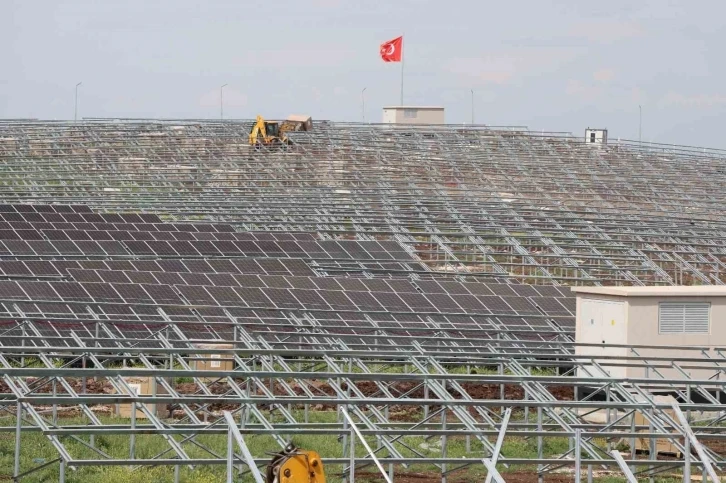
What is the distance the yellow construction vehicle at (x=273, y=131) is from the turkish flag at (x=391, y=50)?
9693 millimetres

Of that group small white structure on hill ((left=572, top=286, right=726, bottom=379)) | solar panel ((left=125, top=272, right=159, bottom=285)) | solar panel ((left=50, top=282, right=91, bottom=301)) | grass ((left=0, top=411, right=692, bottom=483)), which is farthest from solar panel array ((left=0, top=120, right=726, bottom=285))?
grass ((left=0, top=411, right=692, bottom=483))

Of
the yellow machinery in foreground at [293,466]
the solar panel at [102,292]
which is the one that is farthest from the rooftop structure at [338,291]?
the yellow machinery in foreground at [293,466]

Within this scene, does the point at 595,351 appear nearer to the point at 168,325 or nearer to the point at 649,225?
the point at 168,325

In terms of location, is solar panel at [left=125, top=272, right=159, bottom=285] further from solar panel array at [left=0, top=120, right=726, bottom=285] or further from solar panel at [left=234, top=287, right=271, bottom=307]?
solar panel array at [left=0, top=120, right=726, bottom=285]

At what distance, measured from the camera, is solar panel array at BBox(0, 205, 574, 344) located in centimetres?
2964

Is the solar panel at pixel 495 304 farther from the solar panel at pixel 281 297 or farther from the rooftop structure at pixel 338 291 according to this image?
the solar panel at pixel 281 297

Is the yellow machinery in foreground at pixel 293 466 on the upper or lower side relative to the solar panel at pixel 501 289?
lower

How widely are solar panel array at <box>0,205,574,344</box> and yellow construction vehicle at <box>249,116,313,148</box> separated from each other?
89.8 ft

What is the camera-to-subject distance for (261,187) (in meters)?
61.1

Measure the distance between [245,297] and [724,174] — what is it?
146 ft

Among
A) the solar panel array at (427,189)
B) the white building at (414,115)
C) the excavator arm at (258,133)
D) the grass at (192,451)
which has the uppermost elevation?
the white building at (414,115)

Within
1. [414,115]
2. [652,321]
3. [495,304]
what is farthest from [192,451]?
[414,115]

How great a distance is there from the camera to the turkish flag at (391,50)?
82.6m

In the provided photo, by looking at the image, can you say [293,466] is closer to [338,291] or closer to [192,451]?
[192,451]
